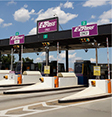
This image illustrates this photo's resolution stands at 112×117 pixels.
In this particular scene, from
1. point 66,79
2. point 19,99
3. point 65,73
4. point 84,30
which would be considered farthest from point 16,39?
point 19,99

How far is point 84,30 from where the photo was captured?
60.3 feet

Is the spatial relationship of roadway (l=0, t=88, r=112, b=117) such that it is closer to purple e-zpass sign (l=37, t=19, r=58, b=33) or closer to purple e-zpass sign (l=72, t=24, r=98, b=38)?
purple e-zpass sign (l=72, t=24, r=98, b=38)

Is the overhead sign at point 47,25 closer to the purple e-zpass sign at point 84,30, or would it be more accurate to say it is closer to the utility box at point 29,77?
the purple e-zpass sign at point 84,30

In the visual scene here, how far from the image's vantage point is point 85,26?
1834cm

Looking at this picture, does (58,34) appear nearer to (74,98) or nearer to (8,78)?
(8,78)

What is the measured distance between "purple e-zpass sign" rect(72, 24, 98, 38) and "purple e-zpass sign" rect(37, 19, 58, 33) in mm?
3004

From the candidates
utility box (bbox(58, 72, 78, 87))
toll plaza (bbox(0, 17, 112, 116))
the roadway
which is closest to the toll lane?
the roadway

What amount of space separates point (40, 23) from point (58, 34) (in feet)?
12.0

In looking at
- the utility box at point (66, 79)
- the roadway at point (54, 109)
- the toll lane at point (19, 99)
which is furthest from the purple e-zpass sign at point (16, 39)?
the roadway at point (54, 109)

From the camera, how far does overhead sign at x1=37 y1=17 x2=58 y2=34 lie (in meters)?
21.4

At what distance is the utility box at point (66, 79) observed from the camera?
1875 centimetres

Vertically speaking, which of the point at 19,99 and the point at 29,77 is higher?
the point at 29,77

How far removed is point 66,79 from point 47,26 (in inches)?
293

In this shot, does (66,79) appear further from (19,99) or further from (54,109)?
(54,109)
